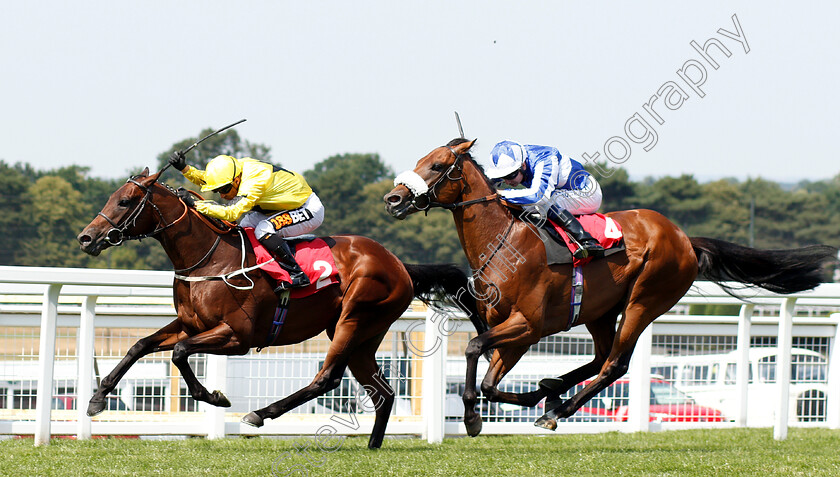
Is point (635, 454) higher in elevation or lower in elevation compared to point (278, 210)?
lower

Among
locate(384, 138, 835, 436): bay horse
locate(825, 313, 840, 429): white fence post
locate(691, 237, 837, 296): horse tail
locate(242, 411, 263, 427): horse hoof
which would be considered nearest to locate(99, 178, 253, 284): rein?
locate(242, 411, 263, 427): horse hoof

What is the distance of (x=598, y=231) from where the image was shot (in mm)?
5613

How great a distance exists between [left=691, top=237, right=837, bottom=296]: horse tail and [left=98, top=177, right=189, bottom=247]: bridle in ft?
10.4

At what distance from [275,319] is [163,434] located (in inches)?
57.5

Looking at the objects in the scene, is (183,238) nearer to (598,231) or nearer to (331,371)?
(331,371)

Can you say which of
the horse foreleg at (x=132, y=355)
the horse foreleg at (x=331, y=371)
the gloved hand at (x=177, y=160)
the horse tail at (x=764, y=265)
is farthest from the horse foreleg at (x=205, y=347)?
the horse tail at (x=764, y=265)

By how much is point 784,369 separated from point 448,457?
266cm

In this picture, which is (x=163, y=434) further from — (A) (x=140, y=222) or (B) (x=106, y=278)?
(A) (x=140, y=222)

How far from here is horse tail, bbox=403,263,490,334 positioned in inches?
249

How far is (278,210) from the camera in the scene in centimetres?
594

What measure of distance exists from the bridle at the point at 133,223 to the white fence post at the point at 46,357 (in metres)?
0.87

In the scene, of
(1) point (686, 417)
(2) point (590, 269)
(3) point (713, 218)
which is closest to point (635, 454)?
(2) point (590, 269)

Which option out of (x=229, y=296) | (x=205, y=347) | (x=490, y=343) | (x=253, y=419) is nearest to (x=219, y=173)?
(x=229, y=296)

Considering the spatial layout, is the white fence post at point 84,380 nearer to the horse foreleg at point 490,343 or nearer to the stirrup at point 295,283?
the stirrup at point 295,283
